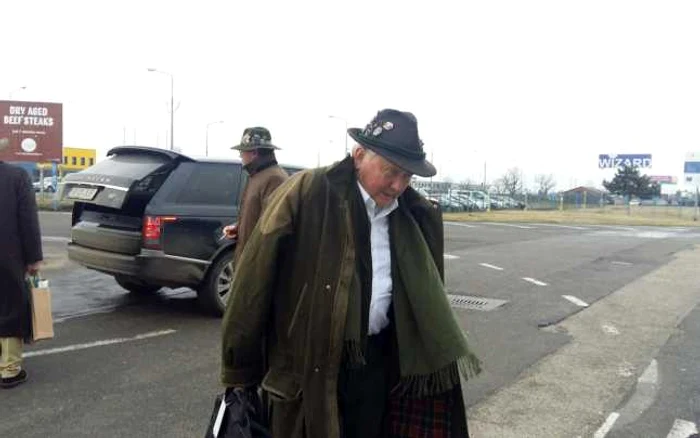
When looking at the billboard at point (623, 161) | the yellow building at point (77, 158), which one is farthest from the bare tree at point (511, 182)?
the yellow building at point (77, 158)

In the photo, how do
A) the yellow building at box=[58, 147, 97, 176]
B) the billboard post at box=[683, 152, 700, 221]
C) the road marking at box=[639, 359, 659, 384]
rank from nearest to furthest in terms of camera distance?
the road marking at box=[639, 359, 659, 384]
the billboard post at box=[683, 152, 700, 221]
the yellow building at box=[58, 147, 97, 176]

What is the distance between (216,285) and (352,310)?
16.4 feet

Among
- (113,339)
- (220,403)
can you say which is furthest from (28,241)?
(220,403)

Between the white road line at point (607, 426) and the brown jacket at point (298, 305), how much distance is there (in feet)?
8.61

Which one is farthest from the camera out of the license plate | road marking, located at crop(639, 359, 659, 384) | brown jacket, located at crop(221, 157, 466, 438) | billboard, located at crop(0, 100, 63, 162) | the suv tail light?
billboard, located at crop(0, 100, 63, 162)

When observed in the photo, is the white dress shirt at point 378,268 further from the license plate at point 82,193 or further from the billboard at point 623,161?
the billboard at point 623,161

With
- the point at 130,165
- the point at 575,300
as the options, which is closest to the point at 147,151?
the point at 130,165

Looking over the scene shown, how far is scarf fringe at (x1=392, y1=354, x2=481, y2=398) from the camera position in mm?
2365

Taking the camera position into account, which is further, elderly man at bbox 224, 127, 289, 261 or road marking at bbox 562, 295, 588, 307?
road marking at bbox 562, 295, 588, 307

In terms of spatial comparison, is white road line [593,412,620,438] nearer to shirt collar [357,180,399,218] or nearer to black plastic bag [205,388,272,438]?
shirt collar [357,180,399,218]

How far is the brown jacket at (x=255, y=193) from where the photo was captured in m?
4.87

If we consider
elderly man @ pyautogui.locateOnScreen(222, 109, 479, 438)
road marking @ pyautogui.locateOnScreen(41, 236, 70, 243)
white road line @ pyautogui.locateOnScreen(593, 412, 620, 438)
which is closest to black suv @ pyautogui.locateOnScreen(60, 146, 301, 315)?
white road line @ pyautogui.locateOnScreen(593, 412, 620, 438)

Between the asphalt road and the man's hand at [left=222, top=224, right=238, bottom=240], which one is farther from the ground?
the man's hand at [left=222, top=224, right=238, bottom=240]

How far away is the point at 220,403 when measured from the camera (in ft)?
7.63
